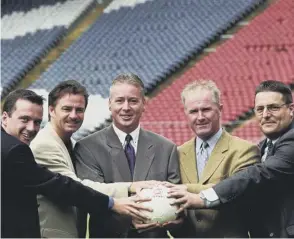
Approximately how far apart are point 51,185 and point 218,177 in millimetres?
1176

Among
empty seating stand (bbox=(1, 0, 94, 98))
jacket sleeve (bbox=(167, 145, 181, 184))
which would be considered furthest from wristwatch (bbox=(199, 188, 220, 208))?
empty seating stand (bbox=(1, 0, 94, 98))

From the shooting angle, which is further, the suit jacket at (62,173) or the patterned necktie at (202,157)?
the patterned necktie at (202,157)

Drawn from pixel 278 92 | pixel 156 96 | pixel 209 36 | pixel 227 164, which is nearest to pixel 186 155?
pixel 227 164

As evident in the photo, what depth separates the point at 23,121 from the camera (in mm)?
5766

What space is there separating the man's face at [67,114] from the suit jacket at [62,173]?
0.24ft

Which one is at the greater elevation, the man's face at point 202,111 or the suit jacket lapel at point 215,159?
the man's face at point 202,111

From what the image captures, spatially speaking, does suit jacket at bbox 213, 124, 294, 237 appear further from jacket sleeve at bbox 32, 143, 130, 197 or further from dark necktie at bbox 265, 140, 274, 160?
jacket sleeve at bbox 32, 143, 130, 197

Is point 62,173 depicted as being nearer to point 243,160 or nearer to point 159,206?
point 159,206

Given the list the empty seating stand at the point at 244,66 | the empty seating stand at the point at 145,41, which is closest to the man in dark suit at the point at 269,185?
the empty seating stand at the point at 244,66

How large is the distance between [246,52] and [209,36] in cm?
147

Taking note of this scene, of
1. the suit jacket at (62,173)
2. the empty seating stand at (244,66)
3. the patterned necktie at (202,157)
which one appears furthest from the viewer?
the empty seating stand at (244,66)

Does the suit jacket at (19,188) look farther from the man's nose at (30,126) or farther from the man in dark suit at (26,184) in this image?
the man's nose at (30,126)

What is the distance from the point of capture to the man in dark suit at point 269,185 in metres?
5.93

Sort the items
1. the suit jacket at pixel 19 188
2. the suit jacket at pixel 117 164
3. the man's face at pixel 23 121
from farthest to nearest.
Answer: the suit jacket at pixel 117 164 → the man's face at pixel 23 121 → the suit jacket at pixel 19 188
